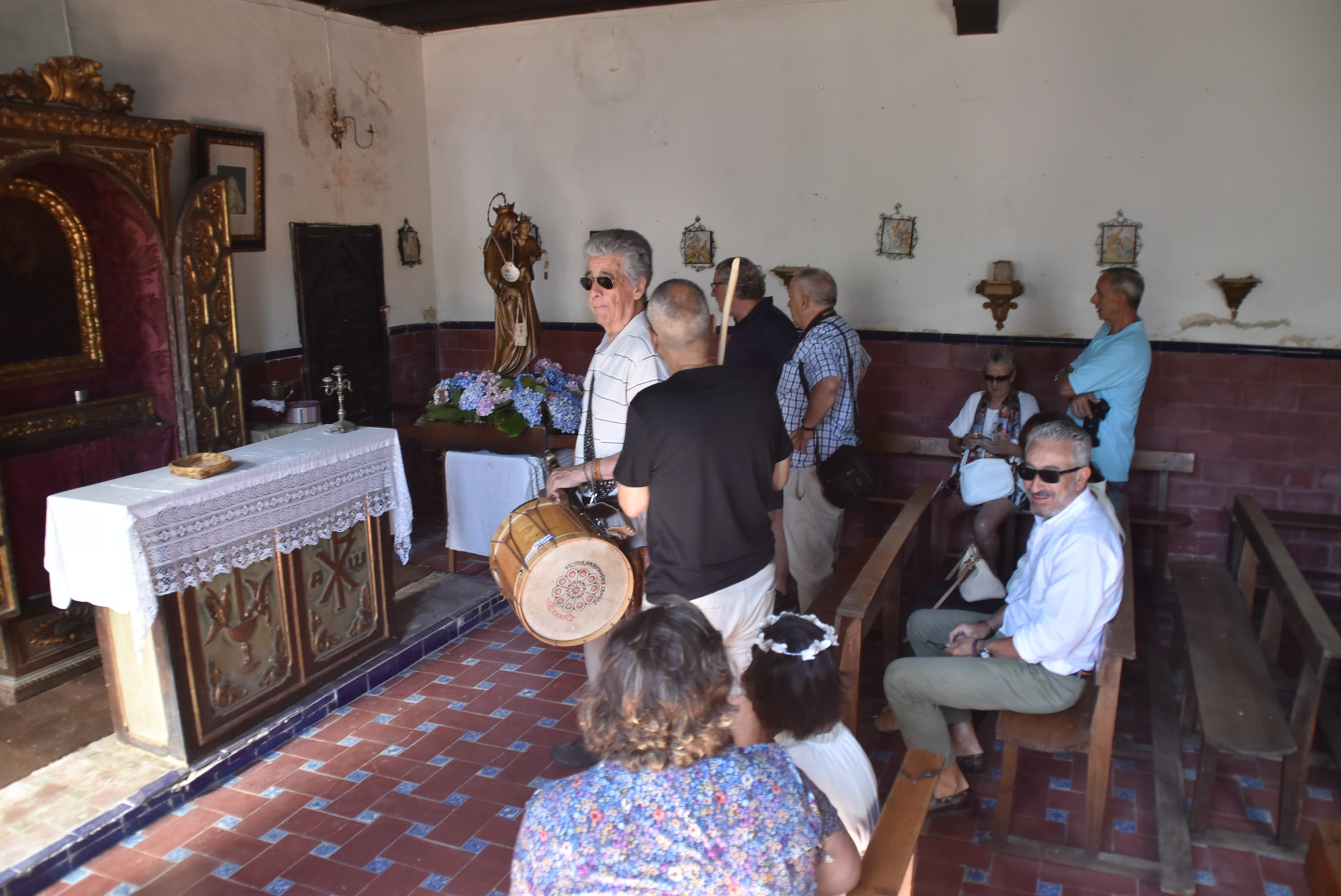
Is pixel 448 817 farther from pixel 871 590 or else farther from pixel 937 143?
pixel 937 143

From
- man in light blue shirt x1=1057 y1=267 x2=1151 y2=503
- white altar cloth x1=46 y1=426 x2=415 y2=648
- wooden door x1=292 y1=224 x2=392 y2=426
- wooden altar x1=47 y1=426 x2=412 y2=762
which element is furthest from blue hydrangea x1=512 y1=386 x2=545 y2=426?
man in light blue shirt x1=1057 y1=267 x2=1151 y2=503

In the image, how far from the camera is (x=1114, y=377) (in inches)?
201

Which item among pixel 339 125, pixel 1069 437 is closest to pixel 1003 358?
pixel 1069 437

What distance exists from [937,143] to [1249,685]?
4.06 m

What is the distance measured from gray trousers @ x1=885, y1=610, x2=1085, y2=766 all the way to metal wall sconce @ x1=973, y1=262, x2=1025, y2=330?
3.27m

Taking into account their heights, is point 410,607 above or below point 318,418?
below

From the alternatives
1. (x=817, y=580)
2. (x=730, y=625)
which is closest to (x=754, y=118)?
(x=817, y=580)

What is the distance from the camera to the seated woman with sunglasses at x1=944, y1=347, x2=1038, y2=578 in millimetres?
5660

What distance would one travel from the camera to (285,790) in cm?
380

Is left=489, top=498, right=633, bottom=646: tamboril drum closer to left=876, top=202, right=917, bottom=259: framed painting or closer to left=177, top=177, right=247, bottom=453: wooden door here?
left=177, top=177, right=247, bottom=453: wooden door

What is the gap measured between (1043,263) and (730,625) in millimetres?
4146

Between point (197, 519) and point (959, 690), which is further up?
point (197, 519)

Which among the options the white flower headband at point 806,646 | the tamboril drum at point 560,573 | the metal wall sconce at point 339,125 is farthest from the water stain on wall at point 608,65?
the white flower headband at point 806,646

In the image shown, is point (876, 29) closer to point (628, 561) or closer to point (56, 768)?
point (628, 561)
